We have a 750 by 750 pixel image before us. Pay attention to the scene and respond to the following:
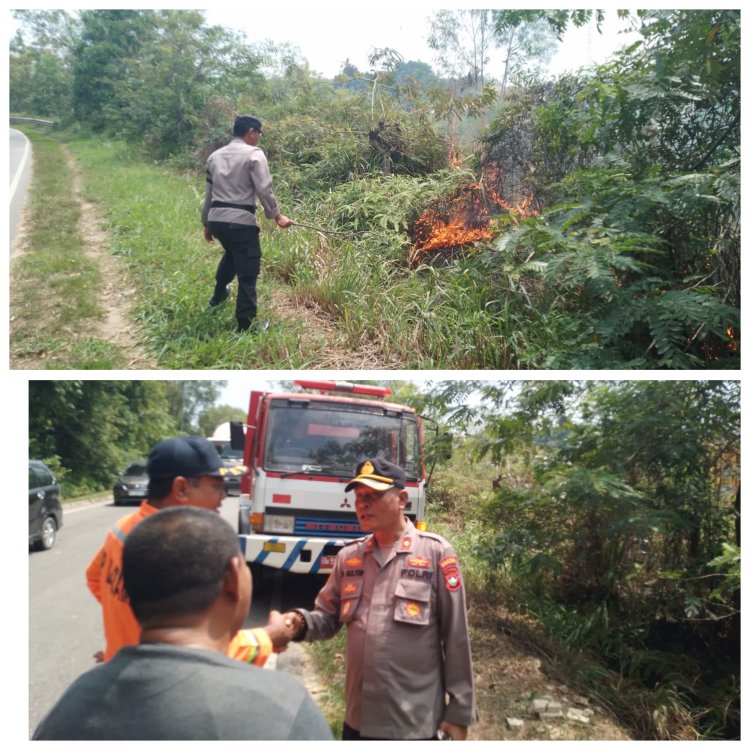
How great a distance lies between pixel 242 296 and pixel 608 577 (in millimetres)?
3658

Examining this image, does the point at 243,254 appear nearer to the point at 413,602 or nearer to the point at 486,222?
the point at 486,222

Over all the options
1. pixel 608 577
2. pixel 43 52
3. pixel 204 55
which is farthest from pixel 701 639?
pixel 43 52

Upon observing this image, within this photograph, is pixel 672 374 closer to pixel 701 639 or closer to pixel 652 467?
pixel 652 467

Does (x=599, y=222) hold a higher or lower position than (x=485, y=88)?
lower

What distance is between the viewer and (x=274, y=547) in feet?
17.0

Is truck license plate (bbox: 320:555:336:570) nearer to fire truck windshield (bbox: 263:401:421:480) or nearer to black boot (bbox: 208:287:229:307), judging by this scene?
fire truck windshield (bbox: 263:401:421:480)

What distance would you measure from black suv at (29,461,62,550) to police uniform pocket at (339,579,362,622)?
20.0ft

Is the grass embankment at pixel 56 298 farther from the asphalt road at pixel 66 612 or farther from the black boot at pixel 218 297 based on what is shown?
the asphalt road at pixel 66 612

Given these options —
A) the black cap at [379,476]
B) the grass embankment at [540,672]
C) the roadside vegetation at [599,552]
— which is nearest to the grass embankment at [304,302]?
the roadside vegetation at [599,552]

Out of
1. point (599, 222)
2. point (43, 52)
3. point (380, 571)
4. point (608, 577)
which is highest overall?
point (43, 52)

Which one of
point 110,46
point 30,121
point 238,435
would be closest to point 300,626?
point 238,435

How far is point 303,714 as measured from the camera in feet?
4.74

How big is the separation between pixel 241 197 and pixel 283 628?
13.0ft

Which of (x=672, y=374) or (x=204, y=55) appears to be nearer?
(x=672, y=374)
